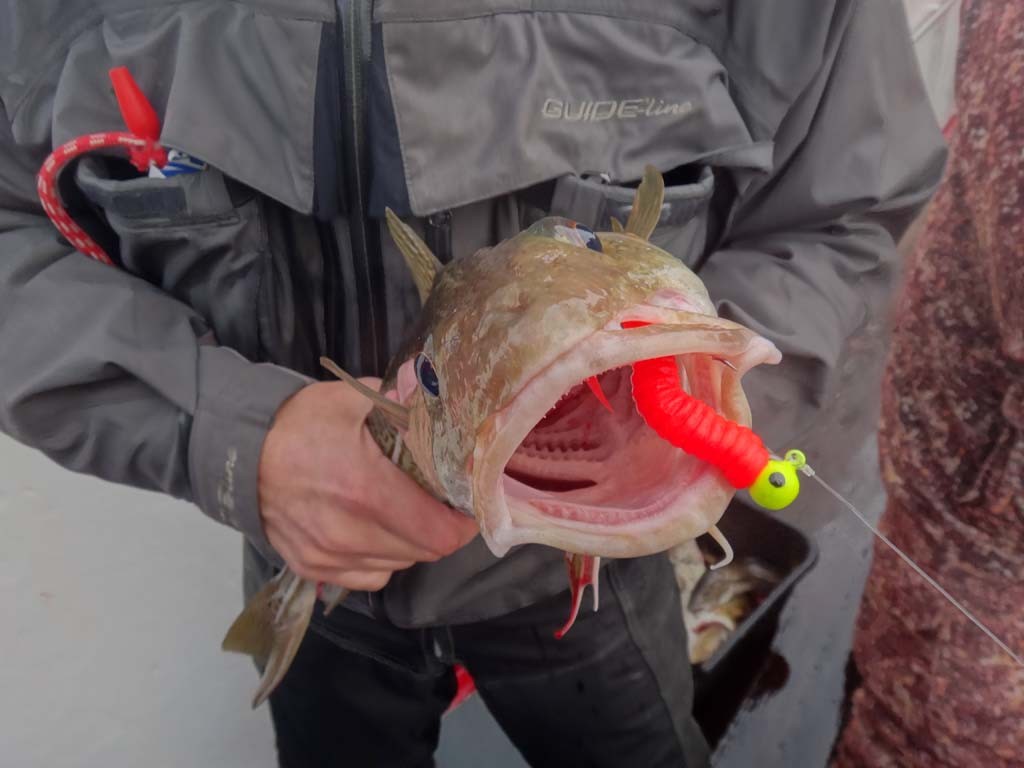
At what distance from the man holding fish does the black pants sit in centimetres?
11

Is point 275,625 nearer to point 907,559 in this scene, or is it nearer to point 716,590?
point 907,559

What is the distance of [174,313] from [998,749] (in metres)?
1.55

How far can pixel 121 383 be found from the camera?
1007 mm

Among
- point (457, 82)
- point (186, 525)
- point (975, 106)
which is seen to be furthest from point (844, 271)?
point (186, 525)

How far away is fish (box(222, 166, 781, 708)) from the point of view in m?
0.52

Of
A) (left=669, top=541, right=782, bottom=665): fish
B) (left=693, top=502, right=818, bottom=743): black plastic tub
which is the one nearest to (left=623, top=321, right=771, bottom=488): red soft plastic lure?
(left=693, top=502, right=818, bottom=743): black plastic tub

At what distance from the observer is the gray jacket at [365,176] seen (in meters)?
0.95

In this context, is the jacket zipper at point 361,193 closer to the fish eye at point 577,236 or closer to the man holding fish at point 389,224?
the man holding fish at point 389,224

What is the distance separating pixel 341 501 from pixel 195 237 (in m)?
0.45

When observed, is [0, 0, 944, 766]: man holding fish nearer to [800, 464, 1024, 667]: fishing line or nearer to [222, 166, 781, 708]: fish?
[222, 166, 781, 708]: fish

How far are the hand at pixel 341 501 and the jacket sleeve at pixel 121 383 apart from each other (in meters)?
0.03

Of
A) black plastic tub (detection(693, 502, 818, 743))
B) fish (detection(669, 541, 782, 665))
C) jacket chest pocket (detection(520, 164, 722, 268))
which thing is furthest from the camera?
fish (detection(669, 541, 782, 665))

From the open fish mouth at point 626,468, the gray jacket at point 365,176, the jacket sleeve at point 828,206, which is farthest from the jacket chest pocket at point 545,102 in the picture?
the open fish mouth at point 626,468

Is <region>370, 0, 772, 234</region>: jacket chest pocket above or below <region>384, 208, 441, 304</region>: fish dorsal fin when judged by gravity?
above
